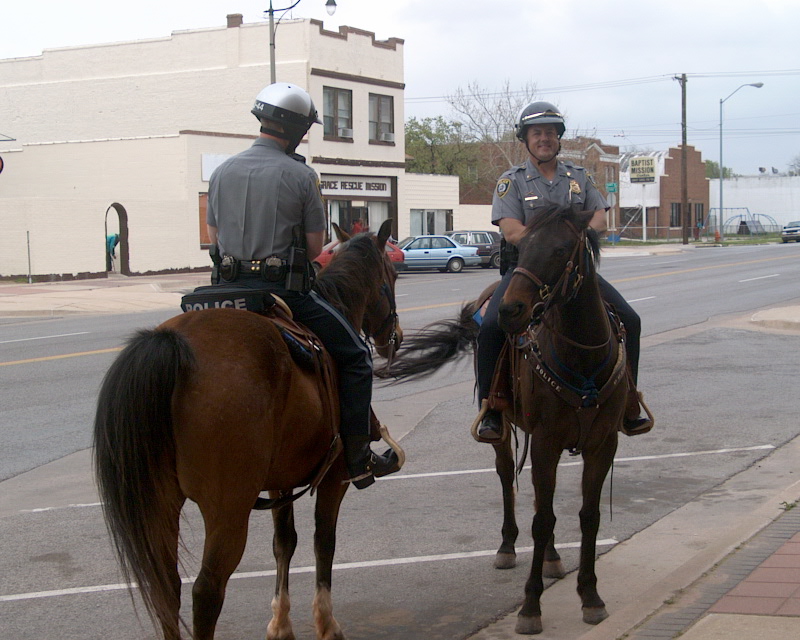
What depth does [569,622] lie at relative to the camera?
5105 millimetres

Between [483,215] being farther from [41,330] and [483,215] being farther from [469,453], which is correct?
[469,453]

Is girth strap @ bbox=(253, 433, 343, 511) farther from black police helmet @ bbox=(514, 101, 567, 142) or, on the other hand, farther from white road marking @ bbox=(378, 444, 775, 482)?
white road marking @ bbox=(378, 444, 775, 482)

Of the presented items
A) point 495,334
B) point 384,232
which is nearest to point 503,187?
point 384,232

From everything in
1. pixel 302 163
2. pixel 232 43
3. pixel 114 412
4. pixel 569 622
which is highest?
pixel 232 43

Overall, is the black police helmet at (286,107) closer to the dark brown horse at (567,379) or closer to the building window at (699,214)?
the dark brown horse at (567,379)

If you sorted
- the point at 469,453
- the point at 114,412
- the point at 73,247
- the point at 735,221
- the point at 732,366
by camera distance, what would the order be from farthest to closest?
the point at 735,221
the point at 73,247
the point at 732,366
the point at 469,453
the point at 114,412

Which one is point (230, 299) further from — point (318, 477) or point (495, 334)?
point (495, 334)

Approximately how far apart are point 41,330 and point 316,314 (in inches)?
625

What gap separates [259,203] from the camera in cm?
462

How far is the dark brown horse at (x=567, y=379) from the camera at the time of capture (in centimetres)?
483

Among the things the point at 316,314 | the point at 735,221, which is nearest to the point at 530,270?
the point at 316,314

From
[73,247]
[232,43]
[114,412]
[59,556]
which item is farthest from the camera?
[232,43]

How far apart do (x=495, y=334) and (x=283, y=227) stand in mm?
1656

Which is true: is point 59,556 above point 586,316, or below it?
below
